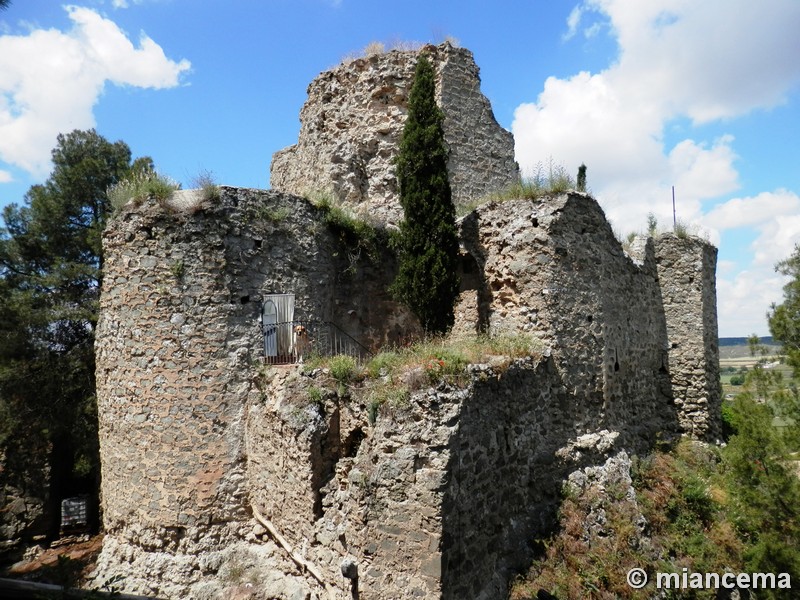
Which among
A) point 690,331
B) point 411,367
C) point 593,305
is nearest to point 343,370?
point 411,367

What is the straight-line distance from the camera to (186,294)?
9.48 meters

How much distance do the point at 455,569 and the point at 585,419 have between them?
4.69 m

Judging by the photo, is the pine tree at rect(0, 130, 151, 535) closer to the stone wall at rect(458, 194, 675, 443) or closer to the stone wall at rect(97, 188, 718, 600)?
the stone wall at rect(97, 188, 718, 600)

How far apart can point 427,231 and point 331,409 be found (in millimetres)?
4508

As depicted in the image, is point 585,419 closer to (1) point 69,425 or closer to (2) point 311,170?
(2) point 311,170

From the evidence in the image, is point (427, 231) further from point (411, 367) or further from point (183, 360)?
point (183, 360)

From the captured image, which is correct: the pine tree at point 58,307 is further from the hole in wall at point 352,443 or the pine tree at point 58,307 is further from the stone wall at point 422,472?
the hole in wall at point 352,443

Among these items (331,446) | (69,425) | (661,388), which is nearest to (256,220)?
(331,446)

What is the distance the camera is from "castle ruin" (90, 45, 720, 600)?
286 inches

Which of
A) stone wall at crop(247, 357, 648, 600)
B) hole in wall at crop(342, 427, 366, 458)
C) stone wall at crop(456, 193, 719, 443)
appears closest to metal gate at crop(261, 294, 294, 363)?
stone wall at crop(247, 357, 648, 600)

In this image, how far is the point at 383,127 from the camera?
1378 cm

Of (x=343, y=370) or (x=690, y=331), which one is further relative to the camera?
(x=690, y=331)

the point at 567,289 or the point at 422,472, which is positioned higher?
the point at 567,289

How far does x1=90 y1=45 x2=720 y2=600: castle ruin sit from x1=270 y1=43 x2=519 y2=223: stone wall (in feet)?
8.53
